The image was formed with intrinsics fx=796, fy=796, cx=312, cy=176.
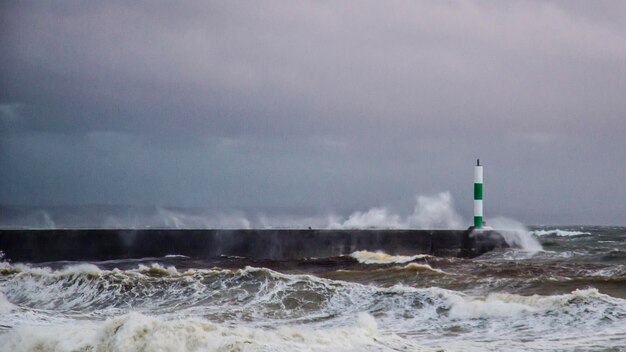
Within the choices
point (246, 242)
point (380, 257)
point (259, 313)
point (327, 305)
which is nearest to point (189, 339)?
point (259, 313)

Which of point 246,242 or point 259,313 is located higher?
point 246,242

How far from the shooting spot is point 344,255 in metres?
16.1

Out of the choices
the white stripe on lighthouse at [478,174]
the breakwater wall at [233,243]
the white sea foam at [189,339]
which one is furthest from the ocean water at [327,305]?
the white stripe on lighthouse at [478,174]

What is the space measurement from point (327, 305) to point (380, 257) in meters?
5.42

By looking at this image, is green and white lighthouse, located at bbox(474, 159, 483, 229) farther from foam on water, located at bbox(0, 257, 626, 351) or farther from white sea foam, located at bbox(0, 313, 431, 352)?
white sea foam, located at bbox(0, 313, 431, 352)

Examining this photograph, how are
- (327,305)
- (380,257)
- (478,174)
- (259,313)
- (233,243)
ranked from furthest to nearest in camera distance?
(233,243)
(478,174)
(380,257)
(327,305)
(259,313)

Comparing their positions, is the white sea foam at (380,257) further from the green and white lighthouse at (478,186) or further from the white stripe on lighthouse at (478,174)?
the white stripe on lighthouse at (478,174)

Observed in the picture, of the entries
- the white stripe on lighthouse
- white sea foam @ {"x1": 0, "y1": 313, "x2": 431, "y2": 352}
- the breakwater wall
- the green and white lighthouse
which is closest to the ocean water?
white sea foam @ {"x1": 0, "y1": 313, "x2": 431, "y2": 352}

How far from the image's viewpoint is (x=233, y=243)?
55.5ft

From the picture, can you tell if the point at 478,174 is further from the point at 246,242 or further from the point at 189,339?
the point at 189,339

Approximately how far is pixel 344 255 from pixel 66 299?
595 cm

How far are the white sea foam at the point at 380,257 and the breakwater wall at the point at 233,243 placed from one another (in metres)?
0.25

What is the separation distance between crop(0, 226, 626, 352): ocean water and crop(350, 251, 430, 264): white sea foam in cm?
4

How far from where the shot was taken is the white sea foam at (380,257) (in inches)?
602
